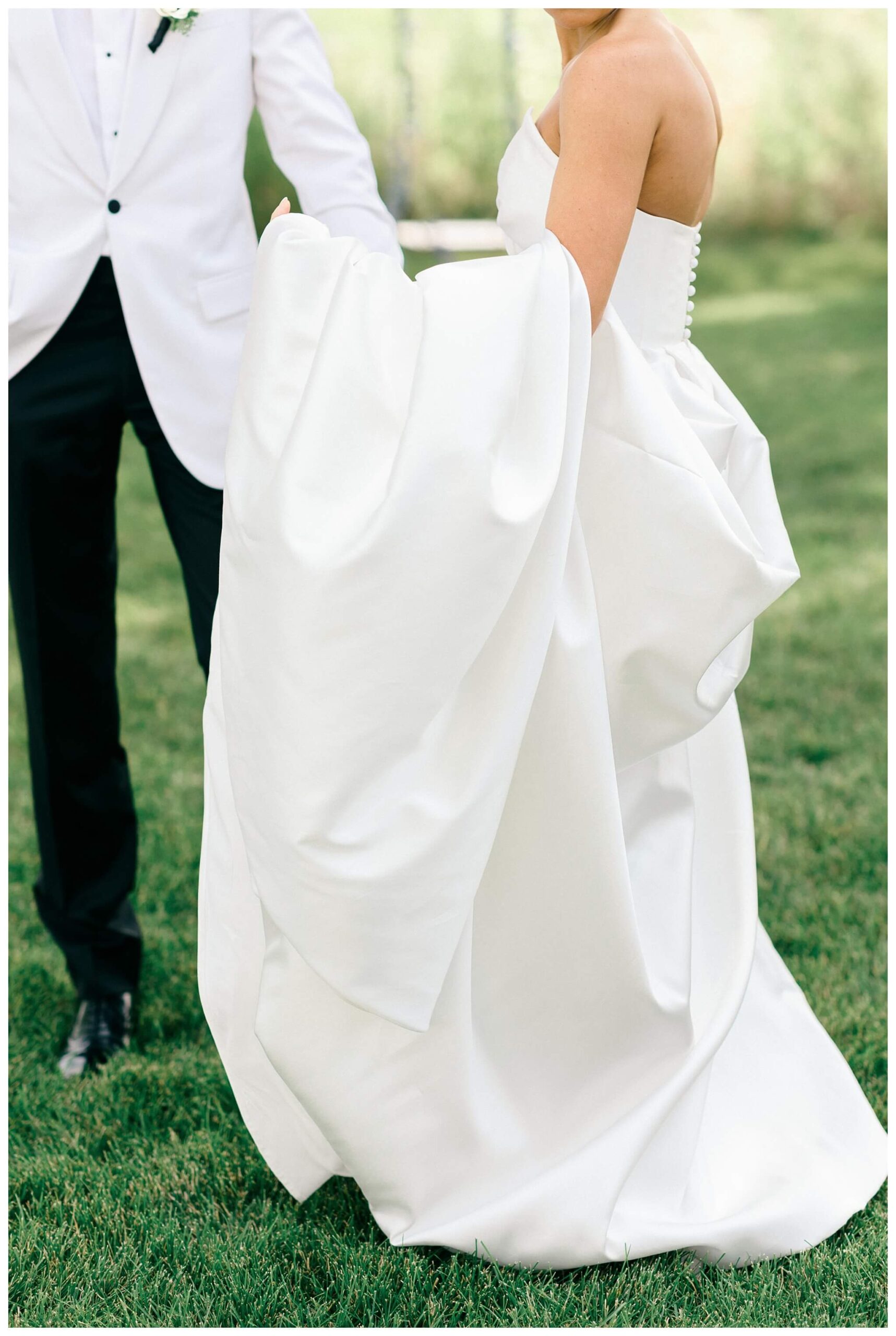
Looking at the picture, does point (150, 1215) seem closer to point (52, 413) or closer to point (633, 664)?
point (633, 664)

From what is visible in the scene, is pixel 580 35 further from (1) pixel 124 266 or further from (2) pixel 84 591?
(2) pixel 84 591

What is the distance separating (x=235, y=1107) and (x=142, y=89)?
189 cm

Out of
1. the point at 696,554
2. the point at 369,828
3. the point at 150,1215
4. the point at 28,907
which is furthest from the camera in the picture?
the point at 28,907

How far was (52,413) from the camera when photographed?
101 inches

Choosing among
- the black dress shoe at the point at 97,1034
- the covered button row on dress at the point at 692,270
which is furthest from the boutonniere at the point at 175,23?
the black dress shoe at the point at 97,1034

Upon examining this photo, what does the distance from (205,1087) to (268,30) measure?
2.00 metres

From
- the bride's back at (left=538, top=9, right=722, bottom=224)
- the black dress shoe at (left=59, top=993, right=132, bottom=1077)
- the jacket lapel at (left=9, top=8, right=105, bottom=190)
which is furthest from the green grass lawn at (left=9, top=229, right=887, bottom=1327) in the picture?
the jacket lapel at (left=9, top=8, right=105, bottom=190)

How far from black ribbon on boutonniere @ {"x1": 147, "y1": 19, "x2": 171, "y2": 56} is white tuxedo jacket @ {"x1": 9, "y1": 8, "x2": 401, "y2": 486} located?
2cm

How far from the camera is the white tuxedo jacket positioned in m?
2.44

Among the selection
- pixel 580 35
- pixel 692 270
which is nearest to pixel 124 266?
pixel 580 35

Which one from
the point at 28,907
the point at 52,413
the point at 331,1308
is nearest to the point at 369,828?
the point at 331,1308

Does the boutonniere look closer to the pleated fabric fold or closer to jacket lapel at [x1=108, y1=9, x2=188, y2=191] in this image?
jacket lapel at [x1=108, y1=9, x2=188, y2=191]

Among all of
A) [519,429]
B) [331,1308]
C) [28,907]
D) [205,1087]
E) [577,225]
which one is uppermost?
[577,225]

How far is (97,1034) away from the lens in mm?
2828
